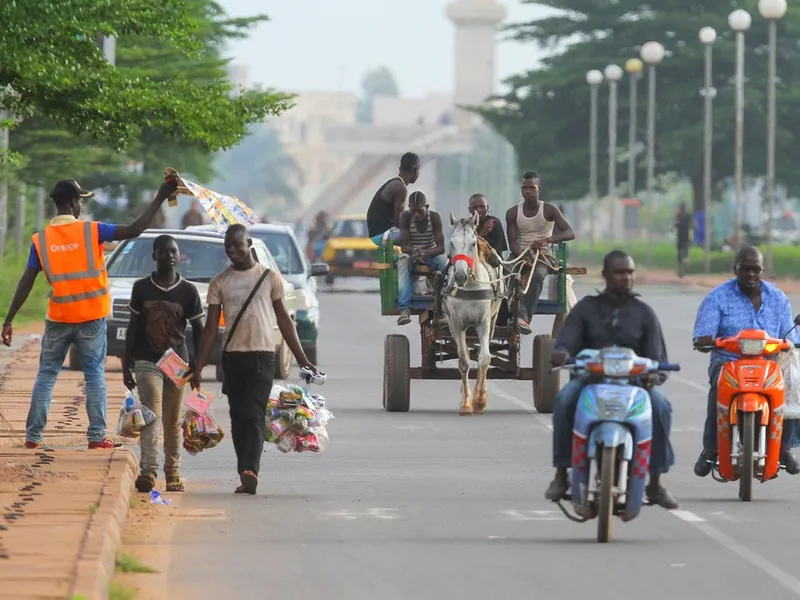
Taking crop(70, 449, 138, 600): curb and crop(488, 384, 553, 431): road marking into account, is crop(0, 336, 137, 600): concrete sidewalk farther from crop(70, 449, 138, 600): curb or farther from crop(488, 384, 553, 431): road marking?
crop(488, 384, 553, 431): road marking

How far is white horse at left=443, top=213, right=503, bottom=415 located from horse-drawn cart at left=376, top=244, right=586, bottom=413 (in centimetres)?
31

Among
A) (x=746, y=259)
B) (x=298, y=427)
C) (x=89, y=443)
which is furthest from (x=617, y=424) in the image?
(x=89, y=443)

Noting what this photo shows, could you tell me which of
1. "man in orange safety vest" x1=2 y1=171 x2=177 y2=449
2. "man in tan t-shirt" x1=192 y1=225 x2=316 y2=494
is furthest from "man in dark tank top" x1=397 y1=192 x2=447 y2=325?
"man in tan t-shirt" x1=192 y1=225 x2=316 y2=494

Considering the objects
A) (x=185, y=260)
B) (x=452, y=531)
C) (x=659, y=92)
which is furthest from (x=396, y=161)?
(x=452, y=531)

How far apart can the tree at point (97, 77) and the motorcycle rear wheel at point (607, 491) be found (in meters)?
4.49

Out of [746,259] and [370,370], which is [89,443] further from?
[370,370]

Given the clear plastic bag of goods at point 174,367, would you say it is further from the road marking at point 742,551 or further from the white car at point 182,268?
the white car at point 182,268

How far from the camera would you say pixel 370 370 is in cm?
2734

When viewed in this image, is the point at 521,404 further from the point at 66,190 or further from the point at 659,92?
the point at 659,92

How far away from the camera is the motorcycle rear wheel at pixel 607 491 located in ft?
37.4

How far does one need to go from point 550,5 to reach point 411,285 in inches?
2467

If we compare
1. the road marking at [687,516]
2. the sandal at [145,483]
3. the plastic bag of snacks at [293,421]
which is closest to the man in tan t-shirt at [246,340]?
the plastic bag of snacks at [293,421]

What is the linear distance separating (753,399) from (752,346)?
30 cm

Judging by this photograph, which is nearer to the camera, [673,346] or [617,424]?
[617,424]
